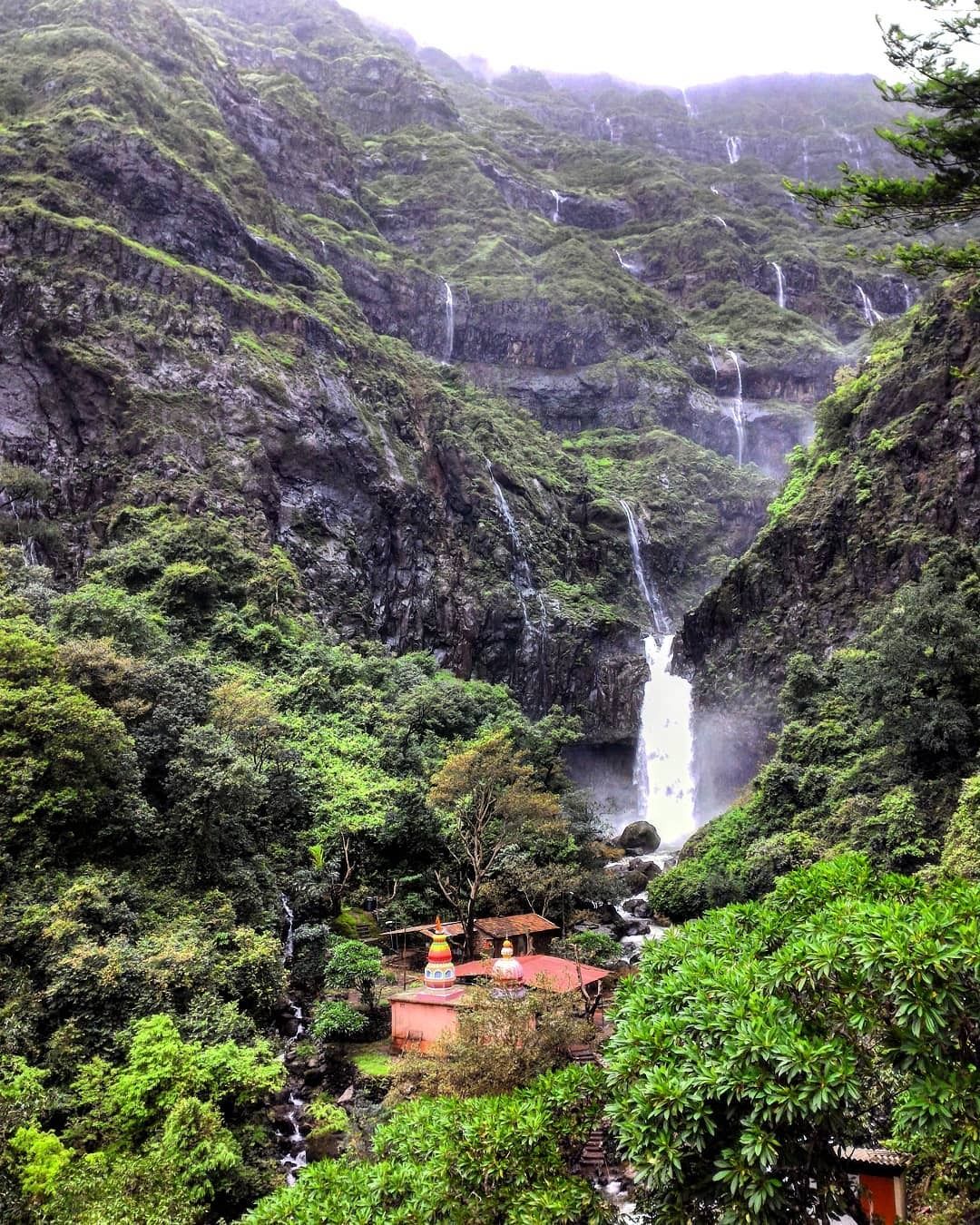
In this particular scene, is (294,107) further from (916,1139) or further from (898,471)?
(916,1139)

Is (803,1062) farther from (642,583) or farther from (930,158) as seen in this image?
(642,583)

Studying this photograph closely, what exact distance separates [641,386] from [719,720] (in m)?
41.8

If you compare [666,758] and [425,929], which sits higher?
[425,929]

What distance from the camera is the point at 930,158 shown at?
436 inches

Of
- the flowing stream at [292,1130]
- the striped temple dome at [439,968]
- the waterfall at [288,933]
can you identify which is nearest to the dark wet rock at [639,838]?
the waterfall at [288,933]

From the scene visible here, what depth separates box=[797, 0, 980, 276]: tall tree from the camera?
10.7 m

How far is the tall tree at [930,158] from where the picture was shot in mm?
10695

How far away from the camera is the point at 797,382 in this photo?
7150 cm

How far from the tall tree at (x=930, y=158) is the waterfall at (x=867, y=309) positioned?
7817cm

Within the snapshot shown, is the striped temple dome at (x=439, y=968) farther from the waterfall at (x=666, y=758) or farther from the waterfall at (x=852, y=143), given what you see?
the waterfall at (x=852, y=143)

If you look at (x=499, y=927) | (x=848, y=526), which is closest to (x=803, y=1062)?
(x=499, y=927)

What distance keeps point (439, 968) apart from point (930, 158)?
16.0 metres

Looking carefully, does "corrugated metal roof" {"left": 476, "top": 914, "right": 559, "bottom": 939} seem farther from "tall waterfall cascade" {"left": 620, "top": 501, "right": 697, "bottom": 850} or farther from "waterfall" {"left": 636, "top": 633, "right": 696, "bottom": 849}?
"waterfall" {"left": 636, "top": 633, "right": 696, "bottom": 849}

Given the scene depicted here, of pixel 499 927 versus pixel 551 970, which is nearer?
pixel 551 970
